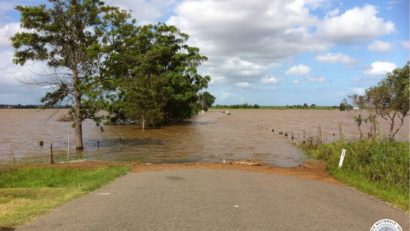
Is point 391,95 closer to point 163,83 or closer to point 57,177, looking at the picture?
point 57,177

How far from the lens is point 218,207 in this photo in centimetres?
1040

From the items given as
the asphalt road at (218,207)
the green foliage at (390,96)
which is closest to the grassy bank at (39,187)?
the asphalt road at (218,207)

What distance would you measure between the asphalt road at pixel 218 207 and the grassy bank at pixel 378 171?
Result: 1.98 feet

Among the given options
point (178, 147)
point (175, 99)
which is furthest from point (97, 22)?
point (175, 99)

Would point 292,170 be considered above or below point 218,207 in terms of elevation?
below

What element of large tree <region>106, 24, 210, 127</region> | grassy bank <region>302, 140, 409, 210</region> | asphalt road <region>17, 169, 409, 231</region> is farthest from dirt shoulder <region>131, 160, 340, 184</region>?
large tree <region>106, 24, 210, 127</region>

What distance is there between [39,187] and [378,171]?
11.8 metres

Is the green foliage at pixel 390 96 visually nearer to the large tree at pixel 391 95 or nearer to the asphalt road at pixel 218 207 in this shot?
the large tree at pixel 391 95

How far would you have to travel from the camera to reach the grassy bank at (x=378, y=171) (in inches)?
507

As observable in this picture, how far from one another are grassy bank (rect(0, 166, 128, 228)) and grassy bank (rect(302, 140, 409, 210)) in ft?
27.8

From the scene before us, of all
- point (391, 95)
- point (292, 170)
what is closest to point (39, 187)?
point (292, 170)

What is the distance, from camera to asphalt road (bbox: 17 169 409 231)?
29.1 ft

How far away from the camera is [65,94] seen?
2950cm

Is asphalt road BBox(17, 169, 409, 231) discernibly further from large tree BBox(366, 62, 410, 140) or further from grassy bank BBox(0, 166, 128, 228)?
large tree BBox(366, 62, 410, 140)
